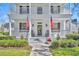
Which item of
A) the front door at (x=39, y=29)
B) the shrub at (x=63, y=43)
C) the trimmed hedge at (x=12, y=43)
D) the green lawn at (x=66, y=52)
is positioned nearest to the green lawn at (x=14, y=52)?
the trimmed hedge at (x=12, y=43)

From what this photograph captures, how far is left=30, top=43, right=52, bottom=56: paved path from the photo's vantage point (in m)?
6.53

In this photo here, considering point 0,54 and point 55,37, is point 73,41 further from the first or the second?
point 0,54

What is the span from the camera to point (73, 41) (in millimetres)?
6504

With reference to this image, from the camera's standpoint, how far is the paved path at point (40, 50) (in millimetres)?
6525

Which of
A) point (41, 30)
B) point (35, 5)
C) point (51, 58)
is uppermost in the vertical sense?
point (35, 5)

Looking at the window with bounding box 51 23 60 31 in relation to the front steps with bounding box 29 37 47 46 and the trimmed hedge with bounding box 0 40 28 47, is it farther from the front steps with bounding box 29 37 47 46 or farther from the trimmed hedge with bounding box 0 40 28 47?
the trimmed hedge with bounding box 0 40 28 47

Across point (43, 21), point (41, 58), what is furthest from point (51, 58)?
point (43, 21)

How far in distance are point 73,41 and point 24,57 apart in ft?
2.69

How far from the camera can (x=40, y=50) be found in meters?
6.55

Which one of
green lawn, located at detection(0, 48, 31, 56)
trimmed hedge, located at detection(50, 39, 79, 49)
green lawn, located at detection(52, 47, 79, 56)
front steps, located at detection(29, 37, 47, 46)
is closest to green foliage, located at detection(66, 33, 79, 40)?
trimmed hedge, located at detection(50, 39, 79, 49)

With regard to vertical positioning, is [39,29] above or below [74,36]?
above

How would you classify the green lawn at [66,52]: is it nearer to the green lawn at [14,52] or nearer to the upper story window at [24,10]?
the green lawn at [14,52]

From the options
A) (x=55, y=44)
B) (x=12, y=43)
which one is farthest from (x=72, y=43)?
(x=12, y=43)

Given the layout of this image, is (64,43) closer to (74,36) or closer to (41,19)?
(74,36)
